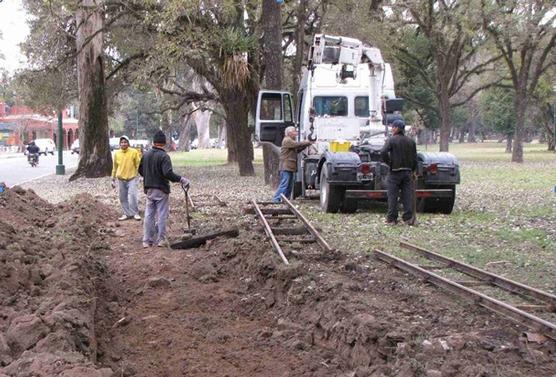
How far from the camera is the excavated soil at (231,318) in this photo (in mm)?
5188

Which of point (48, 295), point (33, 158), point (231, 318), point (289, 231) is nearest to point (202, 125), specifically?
point (33, 158)

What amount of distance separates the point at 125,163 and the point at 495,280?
7959mm

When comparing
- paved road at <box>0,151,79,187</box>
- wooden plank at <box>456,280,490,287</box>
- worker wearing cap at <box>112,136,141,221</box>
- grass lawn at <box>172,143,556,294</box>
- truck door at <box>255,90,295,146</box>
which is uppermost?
truck door at <box>255,90,295,146</box>

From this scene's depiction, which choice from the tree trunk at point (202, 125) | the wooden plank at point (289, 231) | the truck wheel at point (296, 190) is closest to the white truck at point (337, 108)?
the truck wheel at point (296, 190)

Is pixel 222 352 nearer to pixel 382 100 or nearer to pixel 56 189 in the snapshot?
pixel 382 100

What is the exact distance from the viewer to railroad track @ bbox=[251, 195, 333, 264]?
34.8 feet

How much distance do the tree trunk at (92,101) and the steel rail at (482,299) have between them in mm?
20974

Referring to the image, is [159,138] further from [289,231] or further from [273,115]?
[273,115]

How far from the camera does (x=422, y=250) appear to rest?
9.91m

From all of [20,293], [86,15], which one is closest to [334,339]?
[20,293]

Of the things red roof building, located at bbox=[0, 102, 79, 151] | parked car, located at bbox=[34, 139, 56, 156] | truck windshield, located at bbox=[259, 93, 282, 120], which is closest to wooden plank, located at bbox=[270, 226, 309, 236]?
truck windshield, located at bbox=[259, 93, 282, 120]

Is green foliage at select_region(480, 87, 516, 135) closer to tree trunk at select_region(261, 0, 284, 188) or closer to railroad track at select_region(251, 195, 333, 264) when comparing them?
tree trunk at select_region(261, 0, 284, 188)

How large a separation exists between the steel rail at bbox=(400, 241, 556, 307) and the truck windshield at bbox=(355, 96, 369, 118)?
6909mm

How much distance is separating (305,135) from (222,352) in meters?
11.2
